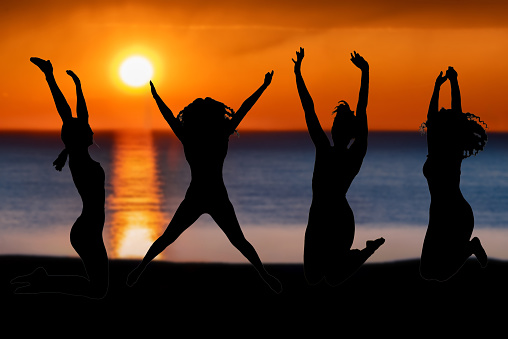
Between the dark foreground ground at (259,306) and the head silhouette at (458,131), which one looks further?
the head silhouette at (458,131)

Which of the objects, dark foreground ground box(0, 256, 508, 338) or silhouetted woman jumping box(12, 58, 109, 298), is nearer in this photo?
dark foreground ground box(0, 256, 508, 338)

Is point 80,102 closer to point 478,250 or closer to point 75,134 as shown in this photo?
point 75,134

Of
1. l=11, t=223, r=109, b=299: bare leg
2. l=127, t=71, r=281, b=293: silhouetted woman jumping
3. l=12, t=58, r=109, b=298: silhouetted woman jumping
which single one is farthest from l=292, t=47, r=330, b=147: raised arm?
l=11, t=223, r=109, b=299: bare leg

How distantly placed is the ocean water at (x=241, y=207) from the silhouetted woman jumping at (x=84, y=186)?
7.99 metres

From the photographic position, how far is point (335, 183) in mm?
7020

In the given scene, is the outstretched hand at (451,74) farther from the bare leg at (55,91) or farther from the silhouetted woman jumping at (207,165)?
the bare leg at (55,91)

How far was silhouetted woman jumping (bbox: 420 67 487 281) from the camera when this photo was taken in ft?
23.7

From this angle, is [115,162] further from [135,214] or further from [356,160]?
[356,160]

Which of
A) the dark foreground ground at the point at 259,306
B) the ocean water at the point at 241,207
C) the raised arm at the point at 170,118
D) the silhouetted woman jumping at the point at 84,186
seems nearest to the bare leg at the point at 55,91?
the silhouetted woman jumping at the point at 84,186

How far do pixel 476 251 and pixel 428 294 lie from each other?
2.74 ft

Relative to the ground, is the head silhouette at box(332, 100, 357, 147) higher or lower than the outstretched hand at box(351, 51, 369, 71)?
lower

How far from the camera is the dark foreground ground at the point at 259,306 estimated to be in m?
5.89

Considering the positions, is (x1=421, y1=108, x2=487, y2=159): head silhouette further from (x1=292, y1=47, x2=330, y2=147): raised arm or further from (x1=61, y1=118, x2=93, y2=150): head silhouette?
(x1=61, y1=118, x2=93, y2=150): head silhouette

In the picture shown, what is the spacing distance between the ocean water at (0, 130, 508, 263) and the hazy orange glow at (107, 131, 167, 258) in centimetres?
4
